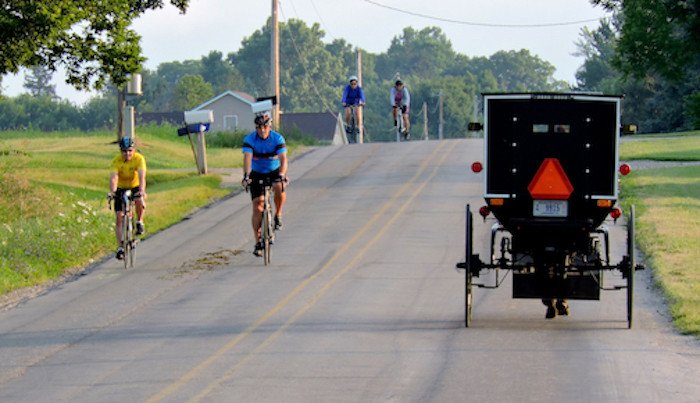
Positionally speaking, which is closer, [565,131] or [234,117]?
[565,131]

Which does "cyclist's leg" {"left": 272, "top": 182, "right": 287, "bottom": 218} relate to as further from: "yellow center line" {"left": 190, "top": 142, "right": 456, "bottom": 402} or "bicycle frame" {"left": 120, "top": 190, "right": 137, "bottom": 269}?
"bicycle frame" {"left": 120, "top": 190, "right": 137, "bottom": 269}

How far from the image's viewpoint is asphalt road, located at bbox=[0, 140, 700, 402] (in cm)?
1243

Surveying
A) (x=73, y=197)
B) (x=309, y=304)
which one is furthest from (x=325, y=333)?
(x=73, y=197)

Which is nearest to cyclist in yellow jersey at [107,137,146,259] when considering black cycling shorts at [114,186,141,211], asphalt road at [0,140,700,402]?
black cycling shorts at [114,186,141,211]

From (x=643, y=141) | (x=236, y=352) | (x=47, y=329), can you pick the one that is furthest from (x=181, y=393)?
(x=643, y=141)

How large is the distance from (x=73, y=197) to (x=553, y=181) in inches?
760

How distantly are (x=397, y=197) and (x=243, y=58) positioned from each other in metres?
134

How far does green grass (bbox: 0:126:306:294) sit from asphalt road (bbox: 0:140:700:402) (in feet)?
3.01

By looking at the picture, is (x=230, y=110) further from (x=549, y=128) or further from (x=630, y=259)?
(x=630, y=259)

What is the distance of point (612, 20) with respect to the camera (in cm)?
10744

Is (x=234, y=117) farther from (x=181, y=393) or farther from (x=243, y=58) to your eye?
(x=181, y=393)

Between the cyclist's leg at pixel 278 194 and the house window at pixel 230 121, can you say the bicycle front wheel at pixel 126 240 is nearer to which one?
the cyclist's leg at pixel 278 194

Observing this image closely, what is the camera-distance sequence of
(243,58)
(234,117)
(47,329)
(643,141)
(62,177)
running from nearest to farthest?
1. (47,329)
2. (62,177)
3. (643,141)
4. (234,117)
5. (243,58)

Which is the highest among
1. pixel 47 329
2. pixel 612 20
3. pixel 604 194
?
pixel 612 20
